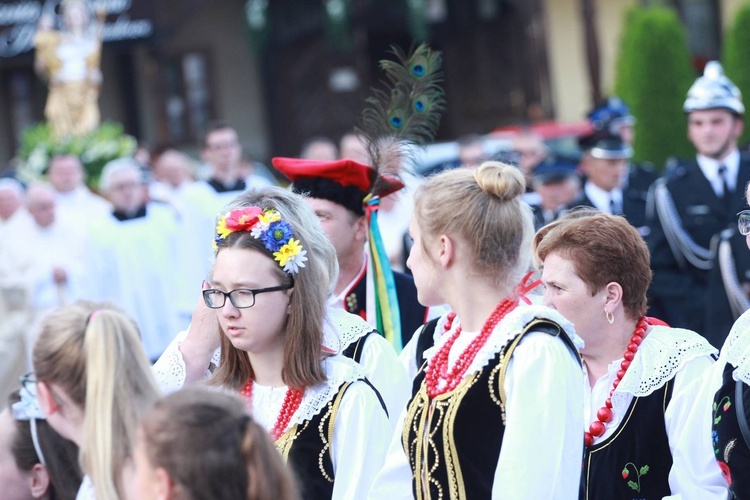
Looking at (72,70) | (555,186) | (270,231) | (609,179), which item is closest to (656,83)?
(555,186)

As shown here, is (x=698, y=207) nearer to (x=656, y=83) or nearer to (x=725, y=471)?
(x=725, y=471)

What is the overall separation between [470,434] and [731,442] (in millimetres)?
663

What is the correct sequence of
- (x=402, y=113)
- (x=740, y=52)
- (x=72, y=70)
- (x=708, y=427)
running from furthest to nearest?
(x=72, y=70) → (x=740, y=52) → (x=402, y=113) → (x=708, y=427)

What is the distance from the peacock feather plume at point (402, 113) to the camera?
424 cm

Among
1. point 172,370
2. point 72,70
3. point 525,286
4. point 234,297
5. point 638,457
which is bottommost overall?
point 638,457

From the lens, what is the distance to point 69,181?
34.6 feet

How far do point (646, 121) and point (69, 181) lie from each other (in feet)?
17.8

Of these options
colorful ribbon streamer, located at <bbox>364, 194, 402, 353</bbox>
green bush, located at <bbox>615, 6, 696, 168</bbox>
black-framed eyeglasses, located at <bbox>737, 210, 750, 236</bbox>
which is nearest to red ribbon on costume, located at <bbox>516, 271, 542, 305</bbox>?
black-framed eyeglasses, located at <bbox>737, 210, 750, 236</bbox>

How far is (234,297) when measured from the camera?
3.19 metres

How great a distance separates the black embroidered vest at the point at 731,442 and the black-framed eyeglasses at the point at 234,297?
1.22 meters

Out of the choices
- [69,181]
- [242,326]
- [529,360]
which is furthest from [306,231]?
[69,181]

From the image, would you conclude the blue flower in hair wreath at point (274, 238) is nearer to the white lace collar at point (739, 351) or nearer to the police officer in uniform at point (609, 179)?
the white lace collar at point (739, 351)

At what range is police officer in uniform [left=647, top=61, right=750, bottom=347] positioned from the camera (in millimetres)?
6609

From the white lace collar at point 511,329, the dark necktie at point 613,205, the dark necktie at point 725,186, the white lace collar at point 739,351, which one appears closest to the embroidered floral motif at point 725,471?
the white lace collar at point 739,351
